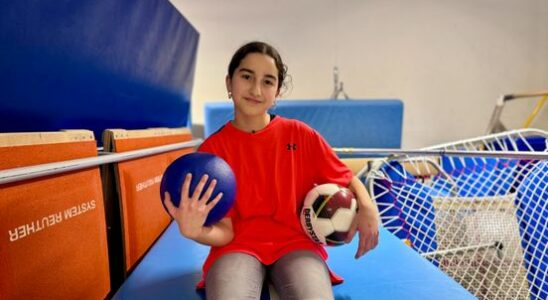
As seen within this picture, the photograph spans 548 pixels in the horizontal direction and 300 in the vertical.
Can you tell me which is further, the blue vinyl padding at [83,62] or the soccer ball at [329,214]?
the soccer ball at [329,214]

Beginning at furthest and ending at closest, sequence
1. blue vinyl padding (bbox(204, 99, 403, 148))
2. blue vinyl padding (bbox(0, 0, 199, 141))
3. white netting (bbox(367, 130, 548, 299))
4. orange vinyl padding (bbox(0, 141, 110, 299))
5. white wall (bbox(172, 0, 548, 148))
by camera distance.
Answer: white wall (bbox(172, 0, 548, 148)) → blue vinyl padding (bbox(204, 99, 403, 148)) → white netting (bbox(367, 130, 548, 299)) → blue vinyl padding (bbox(0, 0, 199, 141)) → orange vinyl padding (bbox(0, 141, 110, 299))

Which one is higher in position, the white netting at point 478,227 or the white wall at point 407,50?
the white wall at point 407,50

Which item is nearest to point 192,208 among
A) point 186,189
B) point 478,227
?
point 186,189

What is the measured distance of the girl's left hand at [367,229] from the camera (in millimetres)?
1190

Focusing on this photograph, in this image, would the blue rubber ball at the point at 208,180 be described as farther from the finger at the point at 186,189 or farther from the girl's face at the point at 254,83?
the girl's face at the point at 254,83

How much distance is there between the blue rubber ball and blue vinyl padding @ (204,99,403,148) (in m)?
2.61

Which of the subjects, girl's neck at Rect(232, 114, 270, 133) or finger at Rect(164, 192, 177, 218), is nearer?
finger at Rect(164, 192, 177, 218)

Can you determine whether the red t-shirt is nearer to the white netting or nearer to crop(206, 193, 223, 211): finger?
crop(206, 193, 223, 211): finger

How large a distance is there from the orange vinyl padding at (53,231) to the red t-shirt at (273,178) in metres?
0.45

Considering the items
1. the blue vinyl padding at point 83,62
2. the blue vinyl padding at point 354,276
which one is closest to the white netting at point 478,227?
the blue vinyl padding at point 354,276

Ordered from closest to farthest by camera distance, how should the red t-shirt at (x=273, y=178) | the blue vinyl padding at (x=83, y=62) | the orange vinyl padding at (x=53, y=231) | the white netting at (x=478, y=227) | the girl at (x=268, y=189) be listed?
the orange vinyl padding at (x=53, y=231) → the blue vinyl padding at (x=83, y=62) → the girl at (x=268, y=189) → the red t-shirt at (x=273, y=178) → the white netting at (x=478, y=227)

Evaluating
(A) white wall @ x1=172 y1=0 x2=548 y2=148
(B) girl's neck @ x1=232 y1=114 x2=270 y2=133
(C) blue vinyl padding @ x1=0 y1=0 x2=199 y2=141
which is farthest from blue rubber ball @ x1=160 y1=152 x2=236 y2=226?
(A) white wall @ x1=172 y1=0 x2=548 y2=148

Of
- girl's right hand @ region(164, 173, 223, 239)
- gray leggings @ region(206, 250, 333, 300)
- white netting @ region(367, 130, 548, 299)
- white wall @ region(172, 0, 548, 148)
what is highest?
white wall @ region(172, 0, 548, 148)

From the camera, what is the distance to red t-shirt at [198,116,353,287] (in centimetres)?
123
